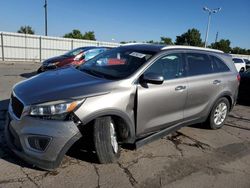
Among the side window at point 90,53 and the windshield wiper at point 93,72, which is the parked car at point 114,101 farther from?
the side window at point 90,53

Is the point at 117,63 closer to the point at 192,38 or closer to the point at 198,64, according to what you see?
the point at 198,64

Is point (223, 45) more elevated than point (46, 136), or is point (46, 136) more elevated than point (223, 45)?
point (223, 45)

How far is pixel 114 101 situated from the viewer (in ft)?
12.4

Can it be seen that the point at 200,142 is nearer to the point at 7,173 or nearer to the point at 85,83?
the point at 85,83

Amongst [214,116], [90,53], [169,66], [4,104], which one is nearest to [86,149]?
[169,66]

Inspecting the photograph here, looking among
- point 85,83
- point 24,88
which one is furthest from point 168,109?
point 24,88

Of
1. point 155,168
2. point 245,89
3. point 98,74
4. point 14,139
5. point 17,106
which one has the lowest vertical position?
point 155,168

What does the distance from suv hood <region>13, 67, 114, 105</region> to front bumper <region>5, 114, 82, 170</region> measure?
0.94 feet

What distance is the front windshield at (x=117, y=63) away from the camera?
14.0 ft

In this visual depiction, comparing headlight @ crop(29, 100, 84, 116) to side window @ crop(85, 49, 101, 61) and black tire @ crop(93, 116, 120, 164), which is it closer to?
black tire @ crop(93, 116, 120, 164)

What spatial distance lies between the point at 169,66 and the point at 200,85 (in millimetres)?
866

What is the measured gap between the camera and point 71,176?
11.9ft

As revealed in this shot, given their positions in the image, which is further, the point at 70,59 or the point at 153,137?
the point at 70,59

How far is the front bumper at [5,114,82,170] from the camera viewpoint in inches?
132
